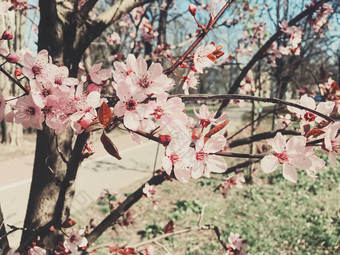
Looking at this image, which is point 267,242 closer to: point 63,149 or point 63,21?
point 63,149

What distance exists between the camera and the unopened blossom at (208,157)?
0.81m

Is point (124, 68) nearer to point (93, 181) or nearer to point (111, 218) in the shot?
point (111, 218)

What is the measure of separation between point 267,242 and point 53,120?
3.61 meters

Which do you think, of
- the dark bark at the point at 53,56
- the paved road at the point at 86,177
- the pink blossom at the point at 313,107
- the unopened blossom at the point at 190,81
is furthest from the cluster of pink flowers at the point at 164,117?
the paved road at the point at 86,177

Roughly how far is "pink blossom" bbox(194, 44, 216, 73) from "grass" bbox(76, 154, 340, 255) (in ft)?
7.72

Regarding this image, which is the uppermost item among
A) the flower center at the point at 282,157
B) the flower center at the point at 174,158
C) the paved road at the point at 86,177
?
the flower center at the point at 282,157

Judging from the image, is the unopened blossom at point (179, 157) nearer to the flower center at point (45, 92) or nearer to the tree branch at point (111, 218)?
the flower center at point (45, 92)

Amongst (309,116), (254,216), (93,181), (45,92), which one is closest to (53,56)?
(45,92)

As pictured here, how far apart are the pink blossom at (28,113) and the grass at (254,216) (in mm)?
2524

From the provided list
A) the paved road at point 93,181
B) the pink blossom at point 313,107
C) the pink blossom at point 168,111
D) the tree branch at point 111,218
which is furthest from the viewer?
the paved road at point 93,181

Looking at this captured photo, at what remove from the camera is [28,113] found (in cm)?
78

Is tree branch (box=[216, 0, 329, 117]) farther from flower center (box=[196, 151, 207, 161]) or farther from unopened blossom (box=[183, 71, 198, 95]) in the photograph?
flower center (box=[196, 151, 207, 161])

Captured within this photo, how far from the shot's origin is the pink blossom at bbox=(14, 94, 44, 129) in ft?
2.46

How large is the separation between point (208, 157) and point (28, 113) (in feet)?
1.77
